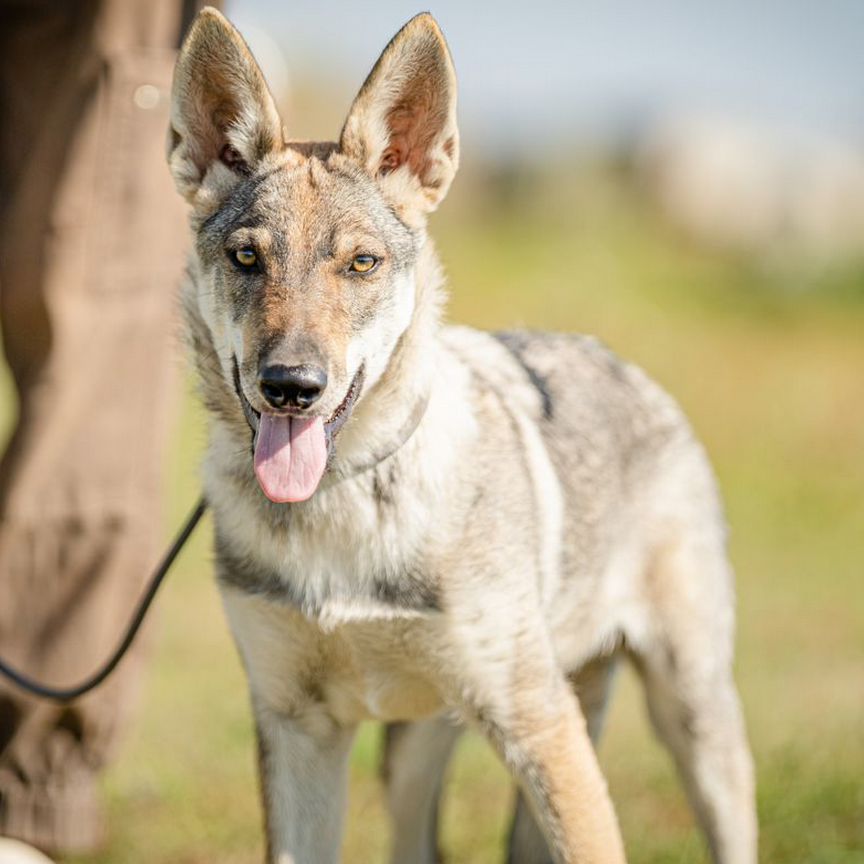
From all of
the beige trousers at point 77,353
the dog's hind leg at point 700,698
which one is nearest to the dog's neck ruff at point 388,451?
the dog's hind leg at point 700,698

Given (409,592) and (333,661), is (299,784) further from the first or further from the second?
(409,592)

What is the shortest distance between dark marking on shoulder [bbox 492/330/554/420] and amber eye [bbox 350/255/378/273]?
837mm

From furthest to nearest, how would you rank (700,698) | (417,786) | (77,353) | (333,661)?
(77,353)
(417,786)
(700,698)
(333,661)

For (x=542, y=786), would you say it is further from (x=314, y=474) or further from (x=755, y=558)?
(x=755, y=558)

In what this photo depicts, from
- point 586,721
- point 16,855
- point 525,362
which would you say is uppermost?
point 525,362

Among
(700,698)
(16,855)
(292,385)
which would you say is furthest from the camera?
(700,698)

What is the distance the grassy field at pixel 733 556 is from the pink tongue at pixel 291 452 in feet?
2.33

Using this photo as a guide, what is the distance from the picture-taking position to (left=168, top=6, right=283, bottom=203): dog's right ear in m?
3.05

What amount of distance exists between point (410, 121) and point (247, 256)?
0.59 metres

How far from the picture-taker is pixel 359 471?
314cm

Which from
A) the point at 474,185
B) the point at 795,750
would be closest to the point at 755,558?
the point at 795,750

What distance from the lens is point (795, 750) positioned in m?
4.77

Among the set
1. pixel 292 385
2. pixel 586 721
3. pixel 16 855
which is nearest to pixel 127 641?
pixel 16 855

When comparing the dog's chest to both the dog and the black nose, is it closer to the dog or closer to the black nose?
the dog
